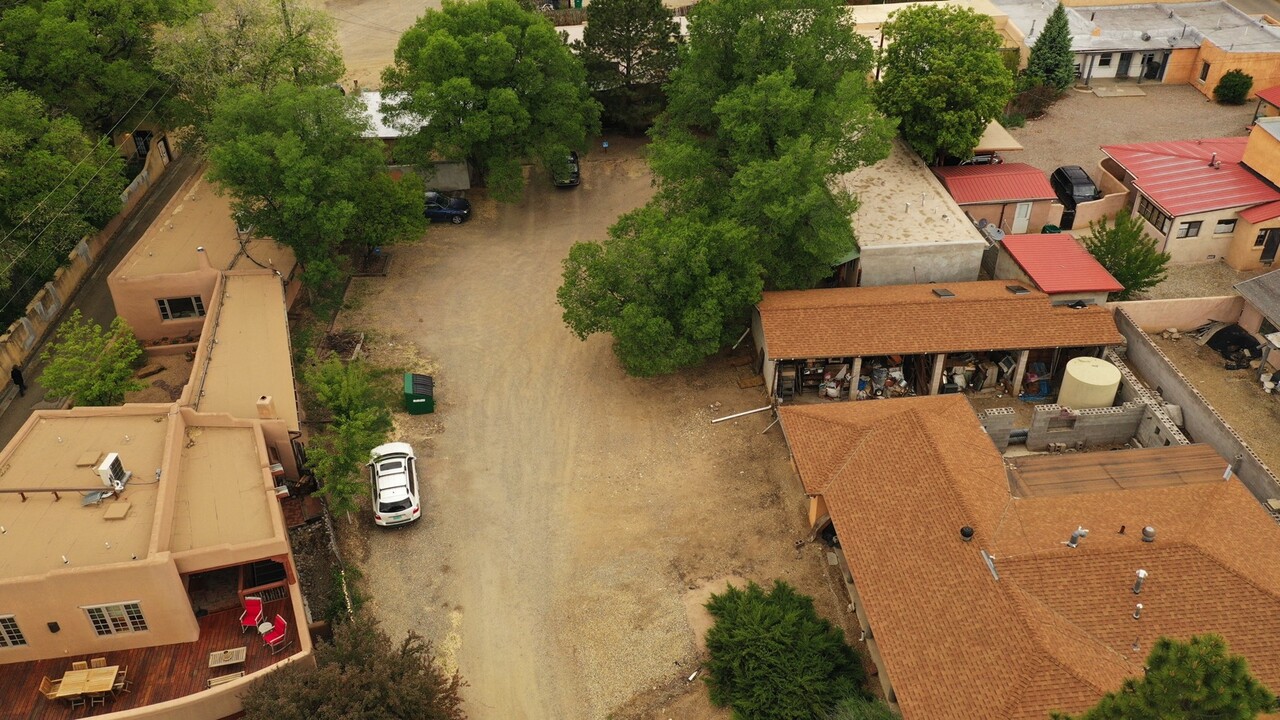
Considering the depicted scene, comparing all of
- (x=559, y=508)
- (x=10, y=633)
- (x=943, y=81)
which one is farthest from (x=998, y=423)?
(x=10, y=633)

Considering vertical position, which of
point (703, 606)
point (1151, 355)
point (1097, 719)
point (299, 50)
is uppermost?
point (299, 50)

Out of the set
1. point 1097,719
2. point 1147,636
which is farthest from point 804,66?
point 1097,719

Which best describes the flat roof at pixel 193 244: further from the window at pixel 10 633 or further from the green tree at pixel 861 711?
the green tree at pixel 861 711

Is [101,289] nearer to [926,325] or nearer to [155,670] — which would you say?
[155,670]

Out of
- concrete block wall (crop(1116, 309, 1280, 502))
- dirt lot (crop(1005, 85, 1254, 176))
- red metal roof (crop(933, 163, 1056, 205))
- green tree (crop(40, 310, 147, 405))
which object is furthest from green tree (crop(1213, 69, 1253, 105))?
green tree (crop(40, 310, 147, 405))

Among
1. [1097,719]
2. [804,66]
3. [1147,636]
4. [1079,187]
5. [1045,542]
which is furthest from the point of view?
[1079,187]

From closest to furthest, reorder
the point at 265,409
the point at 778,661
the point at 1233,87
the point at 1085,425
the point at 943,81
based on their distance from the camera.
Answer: the point at 778,661
the point at 265,409
the point at 1085,425
the point at 943,81
the point at 1233,87

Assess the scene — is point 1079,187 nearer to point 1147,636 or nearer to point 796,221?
point 796,221
